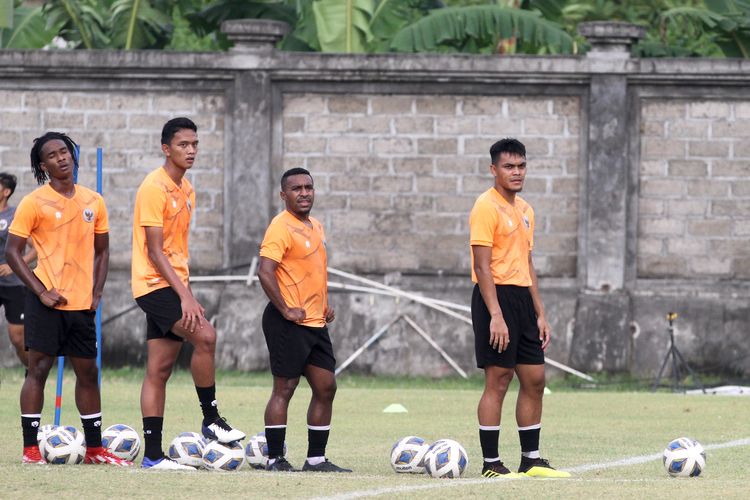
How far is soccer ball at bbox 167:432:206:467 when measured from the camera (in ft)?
30.8

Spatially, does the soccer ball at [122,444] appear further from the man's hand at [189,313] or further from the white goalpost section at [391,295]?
the white goalpost section at [391,295]

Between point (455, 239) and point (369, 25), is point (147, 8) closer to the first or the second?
point (369, 25)

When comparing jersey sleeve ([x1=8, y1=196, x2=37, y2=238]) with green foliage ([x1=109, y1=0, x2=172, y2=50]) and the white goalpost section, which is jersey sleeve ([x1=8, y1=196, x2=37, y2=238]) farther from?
green foliage ([x1=109, y1=0, x2=172, y2=50])

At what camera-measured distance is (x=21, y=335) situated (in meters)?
14.1

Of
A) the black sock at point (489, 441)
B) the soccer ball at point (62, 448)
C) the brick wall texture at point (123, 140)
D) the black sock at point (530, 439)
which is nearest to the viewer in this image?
the black sock at point (489, 441)

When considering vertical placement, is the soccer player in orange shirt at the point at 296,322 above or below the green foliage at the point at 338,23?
below

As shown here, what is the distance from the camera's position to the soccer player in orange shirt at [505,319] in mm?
9055

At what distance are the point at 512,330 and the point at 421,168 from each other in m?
8.06

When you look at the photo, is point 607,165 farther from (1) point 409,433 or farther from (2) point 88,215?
(2) point 88,215

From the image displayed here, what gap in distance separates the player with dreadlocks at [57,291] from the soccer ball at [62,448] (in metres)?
0.08

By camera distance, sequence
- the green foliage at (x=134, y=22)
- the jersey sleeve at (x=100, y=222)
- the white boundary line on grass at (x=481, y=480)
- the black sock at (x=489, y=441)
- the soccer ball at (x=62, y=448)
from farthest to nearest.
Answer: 1. the green foliage at (x=134, y=22)
2. the jersey sleeve at (x=100, y=222)
3. the soccer ball at (x=62, y=448)
4. the black sock at (x=489, y=441)
5. the white boundary line on grass at (x=481, y=480)

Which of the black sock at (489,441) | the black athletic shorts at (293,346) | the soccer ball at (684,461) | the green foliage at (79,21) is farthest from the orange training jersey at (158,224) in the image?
the green foliage at (79,21)

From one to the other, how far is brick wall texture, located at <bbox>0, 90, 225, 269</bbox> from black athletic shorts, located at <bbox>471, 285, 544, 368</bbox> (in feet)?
27.8

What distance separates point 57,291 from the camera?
9477 mm
